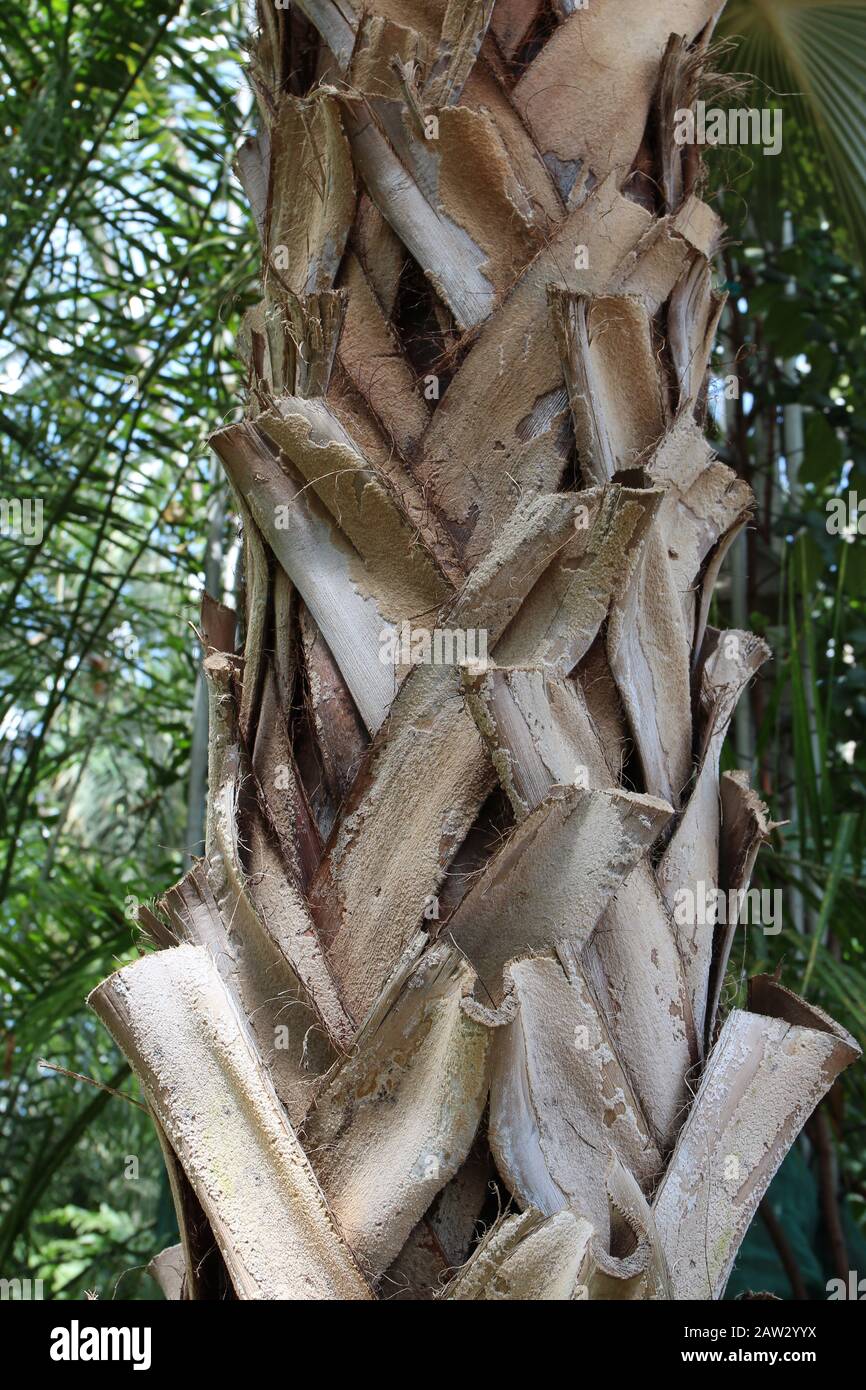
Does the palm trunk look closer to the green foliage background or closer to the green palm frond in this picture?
the green palm frond

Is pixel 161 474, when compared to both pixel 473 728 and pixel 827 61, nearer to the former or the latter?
pixel 827 61

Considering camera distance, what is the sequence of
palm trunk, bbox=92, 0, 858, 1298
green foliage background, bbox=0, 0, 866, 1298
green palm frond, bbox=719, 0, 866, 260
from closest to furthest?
palm trunk, bbox=92, 0, 858, 1298 < green palm frond, bbox=719, 0, 866, 260 < green foliage background, bbox=0, 0, 866, 1298

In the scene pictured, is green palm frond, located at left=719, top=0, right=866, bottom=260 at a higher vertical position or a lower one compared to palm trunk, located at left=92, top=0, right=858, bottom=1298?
higher

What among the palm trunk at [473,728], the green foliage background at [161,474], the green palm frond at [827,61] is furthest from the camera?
the green foliage background at [161,474]

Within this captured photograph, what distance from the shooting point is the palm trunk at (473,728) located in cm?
54

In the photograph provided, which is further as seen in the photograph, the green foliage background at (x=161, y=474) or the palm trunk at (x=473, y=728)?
the green foliage background at (x=161, y=474)

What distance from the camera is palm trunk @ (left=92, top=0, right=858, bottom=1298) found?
1.78 ft

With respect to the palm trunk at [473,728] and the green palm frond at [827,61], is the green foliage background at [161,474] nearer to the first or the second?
the green palm frond at [827,61]

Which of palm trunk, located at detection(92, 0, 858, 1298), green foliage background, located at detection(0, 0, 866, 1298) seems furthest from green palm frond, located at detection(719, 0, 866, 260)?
palm trunk, located at detection(92, 0, 858, 1298)

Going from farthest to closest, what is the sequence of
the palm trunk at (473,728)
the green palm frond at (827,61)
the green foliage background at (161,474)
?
the green foliage background at (161,474) < the green palm frond at (827,61) < the palm trunk at (473,728)

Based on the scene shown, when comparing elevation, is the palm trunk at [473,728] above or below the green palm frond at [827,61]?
below

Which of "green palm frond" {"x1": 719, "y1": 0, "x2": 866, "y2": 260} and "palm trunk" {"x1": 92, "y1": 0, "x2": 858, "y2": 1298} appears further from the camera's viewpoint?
"green palm frond" {"x1": 719, "y1": 0, "x2": 866, "y2": 260}

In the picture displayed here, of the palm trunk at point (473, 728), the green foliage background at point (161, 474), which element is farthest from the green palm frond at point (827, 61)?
the palm trunk at point (473, 728)

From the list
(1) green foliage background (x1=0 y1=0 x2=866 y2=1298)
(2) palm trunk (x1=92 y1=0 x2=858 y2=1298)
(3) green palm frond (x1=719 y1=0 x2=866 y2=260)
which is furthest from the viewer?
(1) green foliage background (x1=0 y1=0 x2=866 y2=1298)
